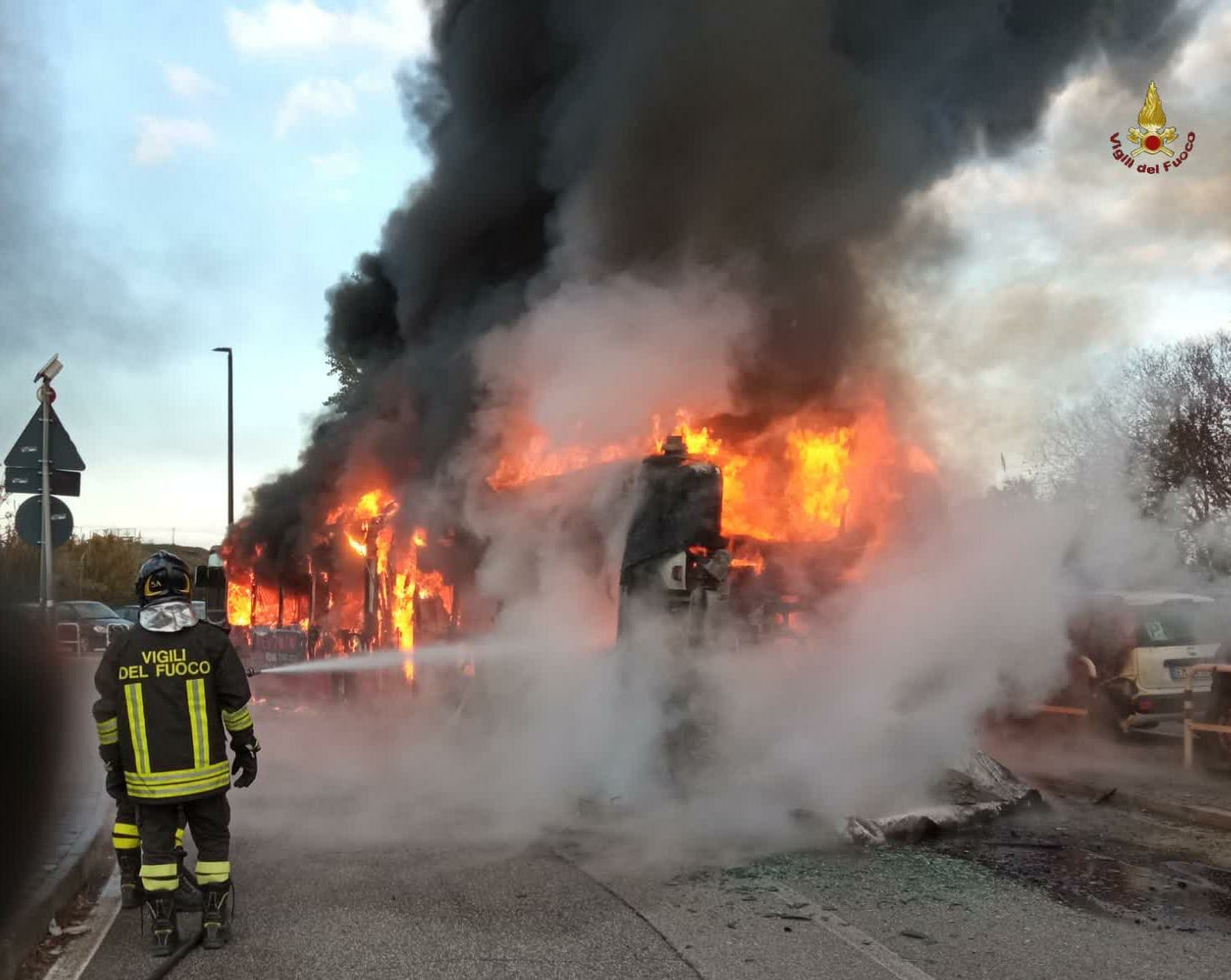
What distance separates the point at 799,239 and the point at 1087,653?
5015 millimetres

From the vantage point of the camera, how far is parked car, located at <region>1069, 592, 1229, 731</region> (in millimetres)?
10148

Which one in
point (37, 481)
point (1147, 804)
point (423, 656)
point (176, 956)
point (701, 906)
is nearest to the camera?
point (176, 956)

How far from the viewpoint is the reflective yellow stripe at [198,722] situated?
4367mm

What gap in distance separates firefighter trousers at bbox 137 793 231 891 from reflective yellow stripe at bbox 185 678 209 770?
0.57ft

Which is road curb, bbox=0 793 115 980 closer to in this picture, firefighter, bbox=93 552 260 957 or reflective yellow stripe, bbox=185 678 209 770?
firefighter, bbox=93 552 260 957

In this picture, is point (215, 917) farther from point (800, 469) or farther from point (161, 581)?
point (800, 469)

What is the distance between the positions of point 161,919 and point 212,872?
0.25 meters

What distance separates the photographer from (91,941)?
15.0 ft

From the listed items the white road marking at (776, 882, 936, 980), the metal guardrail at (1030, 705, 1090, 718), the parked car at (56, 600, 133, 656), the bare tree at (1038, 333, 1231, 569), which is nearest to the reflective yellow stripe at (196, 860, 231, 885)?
the white road marking at (776, 882, 936, 980)

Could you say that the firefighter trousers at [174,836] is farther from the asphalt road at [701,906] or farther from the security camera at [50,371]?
the security camera at [50,371]

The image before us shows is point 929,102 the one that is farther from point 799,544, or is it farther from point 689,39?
point 799,544

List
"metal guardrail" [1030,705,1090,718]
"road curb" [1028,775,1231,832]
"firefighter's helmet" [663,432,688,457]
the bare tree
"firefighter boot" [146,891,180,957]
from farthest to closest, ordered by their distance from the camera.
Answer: the bare tree
"metal guardrail" [1030,705,1090,718]
"firefighter's helmet" [663,432,688,457]
"road curb" [1028,775,1231,832]
"firefighter boot" [146,891,180,957]

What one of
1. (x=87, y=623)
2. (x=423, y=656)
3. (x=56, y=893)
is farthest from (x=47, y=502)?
(x=87, y=623)

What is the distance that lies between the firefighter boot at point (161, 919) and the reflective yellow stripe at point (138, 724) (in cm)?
50
